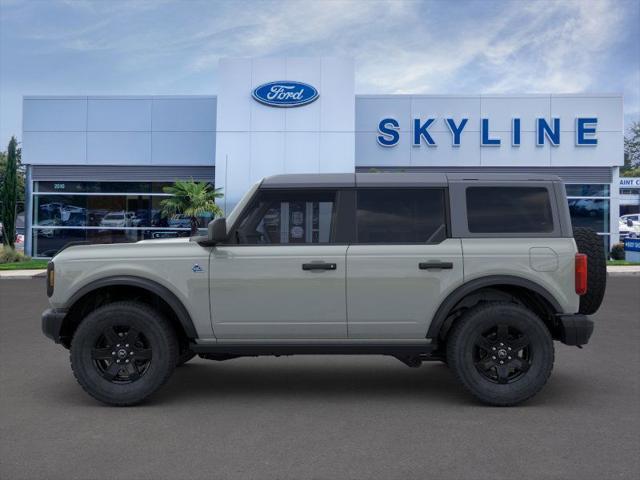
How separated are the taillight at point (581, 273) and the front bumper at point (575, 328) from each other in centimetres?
23

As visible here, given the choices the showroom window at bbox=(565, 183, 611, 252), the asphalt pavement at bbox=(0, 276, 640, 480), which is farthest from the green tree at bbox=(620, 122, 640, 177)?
the asphalt pavement at bbox=(0, 276, 640, 480)

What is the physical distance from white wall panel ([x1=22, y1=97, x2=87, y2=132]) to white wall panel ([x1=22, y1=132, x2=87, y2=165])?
0.83ft

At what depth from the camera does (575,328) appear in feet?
18.5

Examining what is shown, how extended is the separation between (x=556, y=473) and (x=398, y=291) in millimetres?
2019

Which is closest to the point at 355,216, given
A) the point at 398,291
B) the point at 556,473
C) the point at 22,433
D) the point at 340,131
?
the point at 398,291

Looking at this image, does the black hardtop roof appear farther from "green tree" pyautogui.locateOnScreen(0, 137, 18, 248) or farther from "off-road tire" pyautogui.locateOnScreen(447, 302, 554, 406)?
"green tree" pyautogui.locateOnScreen(0, 137, 18, 248)

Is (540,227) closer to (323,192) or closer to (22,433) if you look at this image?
(323,192)

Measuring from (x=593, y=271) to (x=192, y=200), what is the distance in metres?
20.8

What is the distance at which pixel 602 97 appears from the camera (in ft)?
88.7

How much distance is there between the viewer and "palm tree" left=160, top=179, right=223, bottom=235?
25.2 m

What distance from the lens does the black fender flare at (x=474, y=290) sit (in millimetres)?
5656

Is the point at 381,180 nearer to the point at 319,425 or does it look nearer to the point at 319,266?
the point at 319,266

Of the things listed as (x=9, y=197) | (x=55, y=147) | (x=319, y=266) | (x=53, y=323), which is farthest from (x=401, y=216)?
(x=9, y=197)

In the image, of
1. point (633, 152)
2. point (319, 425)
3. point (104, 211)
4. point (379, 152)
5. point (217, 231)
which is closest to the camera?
point (319, 425)
